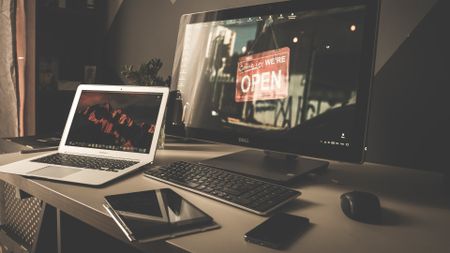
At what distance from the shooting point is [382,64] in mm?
1126

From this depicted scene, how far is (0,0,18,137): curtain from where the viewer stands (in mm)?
1747

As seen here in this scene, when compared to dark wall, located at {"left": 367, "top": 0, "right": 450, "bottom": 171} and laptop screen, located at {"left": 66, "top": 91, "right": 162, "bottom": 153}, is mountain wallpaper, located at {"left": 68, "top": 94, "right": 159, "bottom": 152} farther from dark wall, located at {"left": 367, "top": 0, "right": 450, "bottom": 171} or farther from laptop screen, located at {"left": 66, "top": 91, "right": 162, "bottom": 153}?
dark wall, located at {"left": 367, "top": 0, "right": 450, "bottom": 171}

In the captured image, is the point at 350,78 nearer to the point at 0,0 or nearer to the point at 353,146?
the point at 353,146

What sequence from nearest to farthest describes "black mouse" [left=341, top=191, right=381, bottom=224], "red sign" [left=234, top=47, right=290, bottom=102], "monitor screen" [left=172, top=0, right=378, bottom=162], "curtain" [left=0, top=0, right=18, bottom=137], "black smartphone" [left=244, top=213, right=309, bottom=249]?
"black smartphone" [left=244, top=213, right=309, bottom=249] < "black mouse" [left=341, top=191, right=381, bottom=224] < "monitor screen" [left=172, top=0, right=378, bottom=162] < "red sign" [left=234, top=47, right=290, bottom=102] < "curtain" [left=0, top=0, right=18, bottom=137]

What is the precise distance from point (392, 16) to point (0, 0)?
5.83 ft

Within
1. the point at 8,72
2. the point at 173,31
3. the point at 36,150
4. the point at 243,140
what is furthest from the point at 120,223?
the point at 8,72

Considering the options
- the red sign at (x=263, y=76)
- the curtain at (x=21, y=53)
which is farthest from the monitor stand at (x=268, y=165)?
the curtain at (x=21, y=53)

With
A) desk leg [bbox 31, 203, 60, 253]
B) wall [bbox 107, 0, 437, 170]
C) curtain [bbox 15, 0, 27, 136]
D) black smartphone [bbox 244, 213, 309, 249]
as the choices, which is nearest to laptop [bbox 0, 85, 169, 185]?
desk leg [bbox 31, 203, 60, 253]

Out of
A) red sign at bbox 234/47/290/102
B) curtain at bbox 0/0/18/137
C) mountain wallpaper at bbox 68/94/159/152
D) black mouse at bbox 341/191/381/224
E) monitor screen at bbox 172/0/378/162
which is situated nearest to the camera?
black mouse at bbox 341/191/381/224

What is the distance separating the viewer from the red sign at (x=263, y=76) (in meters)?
0.94

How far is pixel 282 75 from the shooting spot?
0.94 m

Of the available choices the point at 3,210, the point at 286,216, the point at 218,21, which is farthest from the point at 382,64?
the point at 3,210

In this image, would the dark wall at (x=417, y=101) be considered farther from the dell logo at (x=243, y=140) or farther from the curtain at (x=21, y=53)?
the curtain at (x=21, y=53)

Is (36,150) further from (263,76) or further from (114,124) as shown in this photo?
(263,76)
